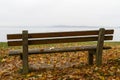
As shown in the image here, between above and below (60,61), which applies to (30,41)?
above

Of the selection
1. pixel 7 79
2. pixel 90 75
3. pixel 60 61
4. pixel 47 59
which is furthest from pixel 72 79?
pixel 47 59

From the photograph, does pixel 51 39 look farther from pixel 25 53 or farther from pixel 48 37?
pixel 25 53

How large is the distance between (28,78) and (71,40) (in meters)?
1.76

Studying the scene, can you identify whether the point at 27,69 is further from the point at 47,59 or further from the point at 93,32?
the point at 47,59

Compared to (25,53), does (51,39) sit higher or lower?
higher

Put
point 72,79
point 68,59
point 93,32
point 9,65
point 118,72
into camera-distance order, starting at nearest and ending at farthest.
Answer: point 72,79
point 118,72
point 93,32
point 9,65
point 68,59

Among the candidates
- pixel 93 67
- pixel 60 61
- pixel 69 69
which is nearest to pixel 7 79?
pixel 69 69

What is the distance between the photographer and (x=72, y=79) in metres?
9.80

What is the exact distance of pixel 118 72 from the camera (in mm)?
10523

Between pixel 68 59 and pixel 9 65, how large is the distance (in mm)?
2451

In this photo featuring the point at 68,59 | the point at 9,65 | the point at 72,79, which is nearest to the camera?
the point at 72,79

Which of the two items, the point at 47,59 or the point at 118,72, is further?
the point at 47,59

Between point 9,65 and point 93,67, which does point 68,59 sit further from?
point 93,67

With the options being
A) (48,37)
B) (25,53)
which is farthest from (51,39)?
(25,53)
